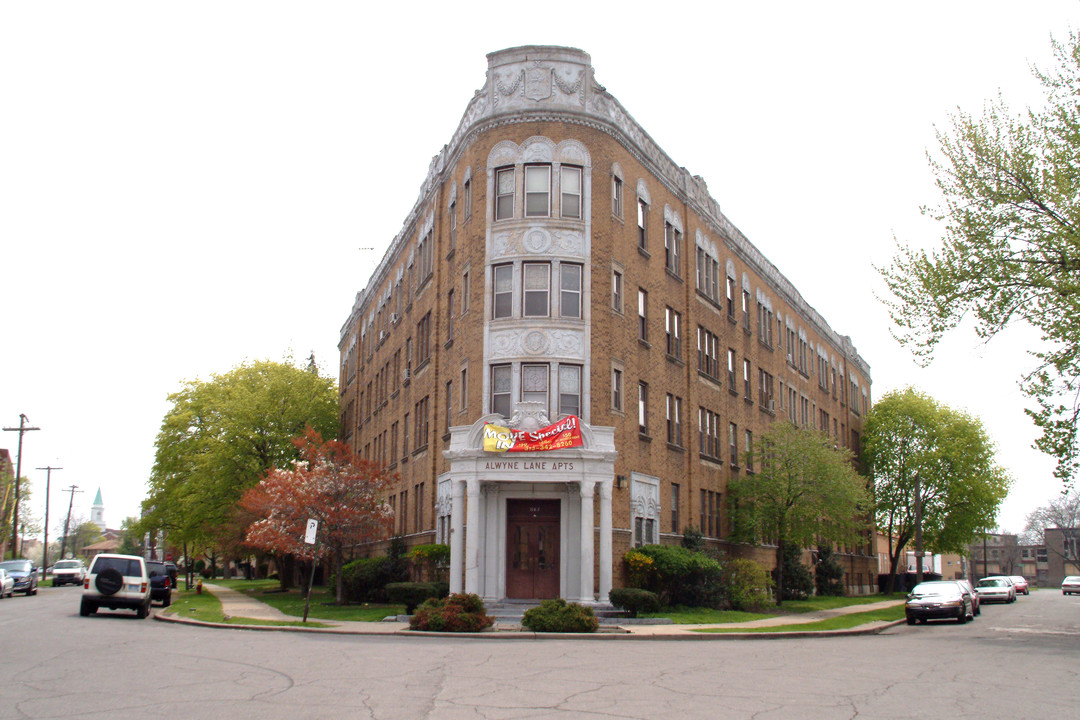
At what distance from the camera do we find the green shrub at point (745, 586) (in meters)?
32.6

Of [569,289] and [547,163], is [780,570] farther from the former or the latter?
[547,163]

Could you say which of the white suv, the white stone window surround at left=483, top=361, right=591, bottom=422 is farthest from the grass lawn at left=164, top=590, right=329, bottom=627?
the white stone window surround at left=483, top=361, right=591, bottom=422

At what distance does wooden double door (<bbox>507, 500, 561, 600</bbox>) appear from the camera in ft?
92.2

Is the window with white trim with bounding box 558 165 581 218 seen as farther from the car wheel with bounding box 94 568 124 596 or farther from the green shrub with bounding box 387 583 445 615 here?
the car wheel with bounding box 94 568 124 596

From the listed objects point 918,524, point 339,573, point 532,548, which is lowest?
point 339,573

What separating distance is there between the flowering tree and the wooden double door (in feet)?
16.2

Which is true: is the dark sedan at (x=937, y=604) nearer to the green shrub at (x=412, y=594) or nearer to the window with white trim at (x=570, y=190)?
the green shrub at (x=412, y=594)

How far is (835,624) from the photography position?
1099 inches

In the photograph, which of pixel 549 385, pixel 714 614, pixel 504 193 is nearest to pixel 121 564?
pixel 549 385

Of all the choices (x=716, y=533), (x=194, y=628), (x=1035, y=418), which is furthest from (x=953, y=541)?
(x=194, y=628)

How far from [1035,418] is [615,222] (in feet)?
43.8

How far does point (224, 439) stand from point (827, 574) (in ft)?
106

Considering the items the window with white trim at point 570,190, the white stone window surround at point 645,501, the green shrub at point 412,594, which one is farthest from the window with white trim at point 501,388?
the green shrub at point 412,594

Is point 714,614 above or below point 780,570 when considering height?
below
